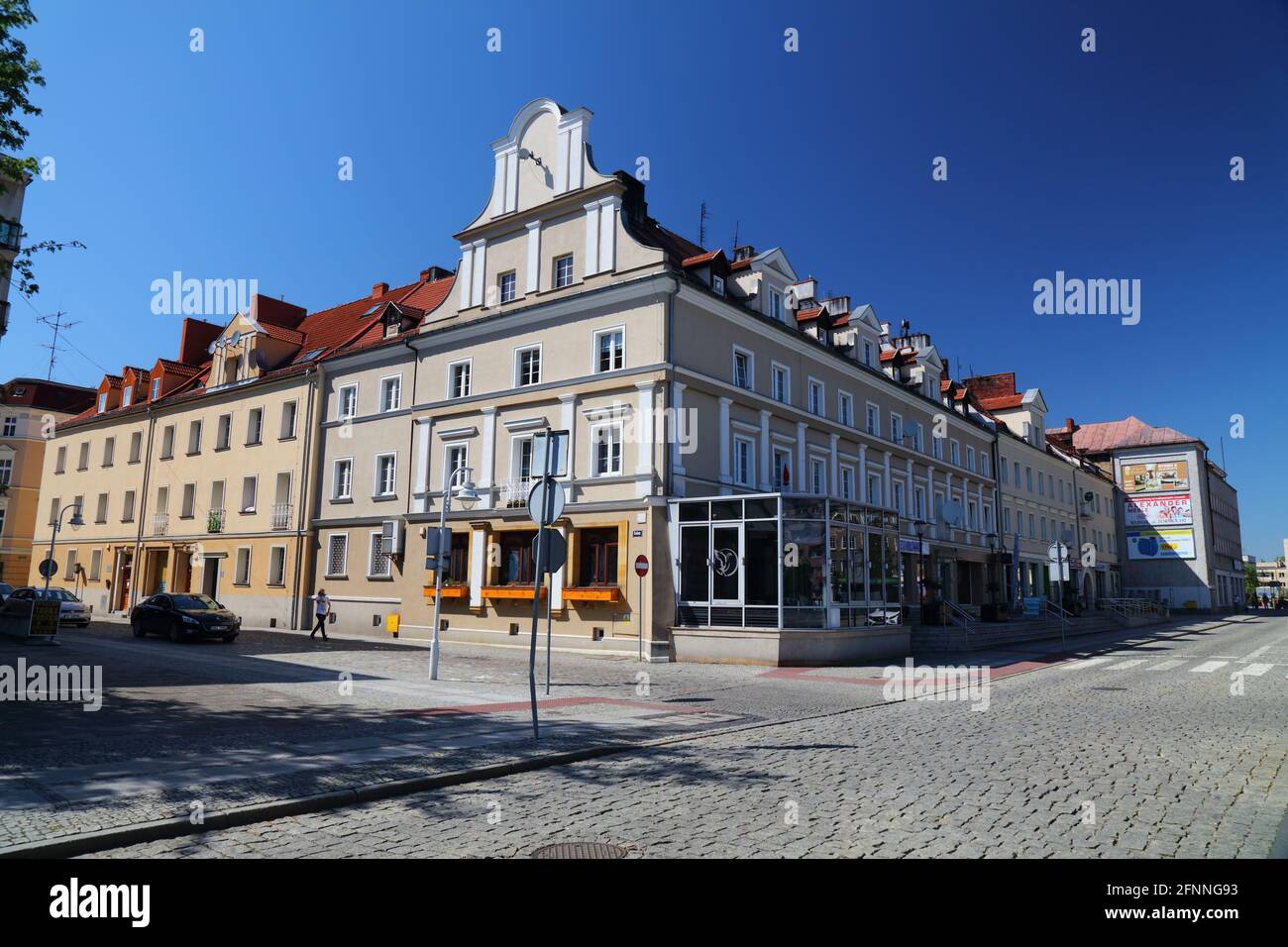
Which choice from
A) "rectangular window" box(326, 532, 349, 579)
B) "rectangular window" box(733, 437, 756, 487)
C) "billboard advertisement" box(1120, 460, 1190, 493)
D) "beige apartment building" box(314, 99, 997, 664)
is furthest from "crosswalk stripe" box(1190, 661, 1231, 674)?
"billboard advertisement" box(1120, 460, 1190, 493)

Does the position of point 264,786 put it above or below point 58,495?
below

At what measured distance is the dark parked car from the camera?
25.0 metres

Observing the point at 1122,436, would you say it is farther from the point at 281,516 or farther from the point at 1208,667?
the point at 281,516

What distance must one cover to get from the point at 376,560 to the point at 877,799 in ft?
87.9

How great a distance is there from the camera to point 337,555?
32.4 m

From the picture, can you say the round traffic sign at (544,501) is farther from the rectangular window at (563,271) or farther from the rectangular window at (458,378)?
the rectangular window at (458,378)

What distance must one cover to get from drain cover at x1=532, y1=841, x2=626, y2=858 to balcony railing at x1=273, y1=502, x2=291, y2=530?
31.7 metres

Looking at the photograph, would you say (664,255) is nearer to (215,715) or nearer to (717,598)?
(717,598)

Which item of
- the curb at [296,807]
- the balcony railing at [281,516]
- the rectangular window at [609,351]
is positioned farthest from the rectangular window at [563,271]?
the curb at [296,807]

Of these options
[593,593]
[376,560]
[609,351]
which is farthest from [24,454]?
[593,593]

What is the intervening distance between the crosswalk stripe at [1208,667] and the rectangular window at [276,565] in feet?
103
